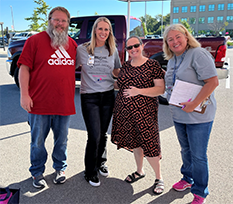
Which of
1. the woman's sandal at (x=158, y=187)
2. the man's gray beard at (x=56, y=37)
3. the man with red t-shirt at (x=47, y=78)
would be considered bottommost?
the woman's sandal at (x=158, y=187)

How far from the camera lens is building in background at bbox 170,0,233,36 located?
68.6 meters

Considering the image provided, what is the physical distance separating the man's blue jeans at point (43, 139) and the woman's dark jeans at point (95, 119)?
28 centimetres

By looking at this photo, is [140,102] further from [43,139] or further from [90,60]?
[43,139]

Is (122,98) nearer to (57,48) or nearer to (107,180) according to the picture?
(57,48)

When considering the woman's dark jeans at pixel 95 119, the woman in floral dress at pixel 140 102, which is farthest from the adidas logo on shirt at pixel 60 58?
the woman in floral dress at pixel 140 102

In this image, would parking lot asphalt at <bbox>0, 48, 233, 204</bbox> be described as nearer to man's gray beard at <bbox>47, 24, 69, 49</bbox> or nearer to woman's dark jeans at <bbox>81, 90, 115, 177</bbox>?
woman's dark jeans at <bbox>81, 90, 115, 177</bbox>

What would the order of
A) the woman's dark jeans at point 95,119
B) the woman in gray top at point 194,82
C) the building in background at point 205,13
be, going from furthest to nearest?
the building in background at point 205,13, the woman's dark jeans at point 95,119, the woman in gray top at point 194,82

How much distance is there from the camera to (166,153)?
3.39m

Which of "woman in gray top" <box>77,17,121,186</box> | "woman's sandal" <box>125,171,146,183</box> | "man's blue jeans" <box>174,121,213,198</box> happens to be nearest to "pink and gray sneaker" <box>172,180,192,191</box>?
"man's blue jeans" <box>174,121,213,198</box>

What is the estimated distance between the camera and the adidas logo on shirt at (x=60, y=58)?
93.0 inches

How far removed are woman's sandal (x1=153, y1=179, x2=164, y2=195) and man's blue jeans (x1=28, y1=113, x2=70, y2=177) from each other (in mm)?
1148

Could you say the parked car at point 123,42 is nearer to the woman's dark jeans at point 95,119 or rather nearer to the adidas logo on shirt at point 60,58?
the woman's dark jeans at point 95,119

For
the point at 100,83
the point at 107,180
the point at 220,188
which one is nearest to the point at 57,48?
the point at 100,83

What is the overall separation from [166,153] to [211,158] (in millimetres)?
637
